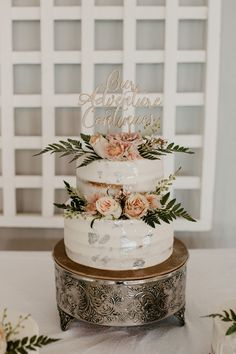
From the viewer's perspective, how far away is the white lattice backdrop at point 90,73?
1.53 m

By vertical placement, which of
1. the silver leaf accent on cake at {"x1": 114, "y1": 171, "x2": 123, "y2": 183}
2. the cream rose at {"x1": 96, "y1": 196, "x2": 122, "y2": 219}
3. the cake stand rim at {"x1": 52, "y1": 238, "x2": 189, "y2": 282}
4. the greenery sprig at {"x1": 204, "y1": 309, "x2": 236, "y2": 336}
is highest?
the silver leaf accent on cake at {"x1": 114, "y1": 171, "x2": 123, "y2": 183}

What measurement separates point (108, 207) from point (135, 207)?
0.05 metres

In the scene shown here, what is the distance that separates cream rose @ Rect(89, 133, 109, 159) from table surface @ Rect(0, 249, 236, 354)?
34cm

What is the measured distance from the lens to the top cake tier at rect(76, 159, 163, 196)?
104 cm

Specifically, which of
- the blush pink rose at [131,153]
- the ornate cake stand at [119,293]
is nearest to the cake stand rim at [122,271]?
the ornate cake stand at [119,293]

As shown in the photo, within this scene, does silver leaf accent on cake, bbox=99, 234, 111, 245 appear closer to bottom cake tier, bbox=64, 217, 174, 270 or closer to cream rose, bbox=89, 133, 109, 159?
bottom cake tier, bbox=64, 217, 174, 270

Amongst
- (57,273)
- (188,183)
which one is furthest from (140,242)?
(188,183)

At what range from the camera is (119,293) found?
1.03m

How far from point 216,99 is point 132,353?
78cm

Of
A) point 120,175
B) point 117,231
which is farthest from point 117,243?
point 120,175

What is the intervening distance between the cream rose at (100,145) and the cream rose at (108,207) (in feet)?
0.29

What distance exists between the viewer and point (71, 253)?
108 centimetres

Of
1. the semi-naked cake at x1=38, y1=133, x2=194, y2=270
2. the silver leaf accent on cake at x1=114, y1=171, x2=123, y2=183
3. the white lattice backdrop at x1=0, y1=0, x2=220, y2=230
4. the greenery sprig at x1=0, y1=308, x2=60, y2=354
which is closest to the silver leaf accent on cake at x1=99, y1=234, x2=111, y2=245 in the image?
the semi-naked cake at x1=38, y1=133, x2=194, y2=270

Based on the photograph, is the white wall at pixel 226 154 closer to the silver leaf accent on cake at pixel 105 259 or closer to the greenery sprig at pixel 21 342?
the silver leaf accent on cake at pixel 105 259
